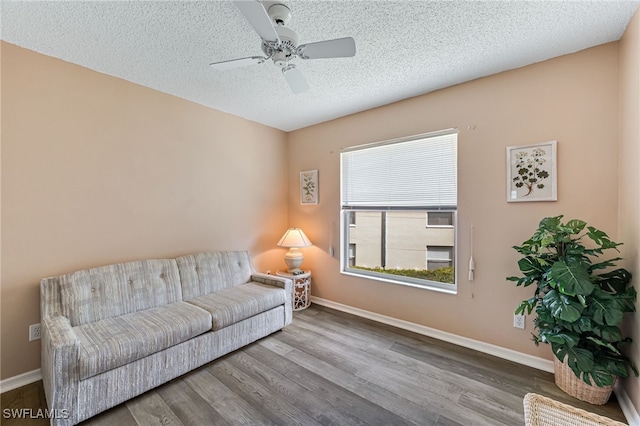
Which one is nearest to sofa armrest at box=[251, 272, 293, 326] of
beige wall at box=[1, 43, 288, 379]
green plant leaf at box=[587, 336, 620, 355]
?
beige wall at box=[1, 43, 288, 379]

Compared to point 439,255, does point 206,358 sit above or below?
below

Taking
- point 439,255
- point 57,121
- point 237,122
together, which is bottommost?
point 439,255

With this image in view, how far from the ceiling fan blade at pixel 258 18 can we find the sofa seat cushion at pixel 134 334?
2.15 metres

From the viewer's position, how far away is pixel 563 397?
6.21ft

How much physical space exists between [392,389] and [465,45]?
266cm

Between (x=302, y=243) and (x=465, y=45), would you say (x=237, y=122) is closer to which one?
(x=302, y=243)

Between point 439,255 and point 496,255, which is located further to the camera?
point 439,255

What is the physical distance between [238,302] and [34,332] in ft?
5.09

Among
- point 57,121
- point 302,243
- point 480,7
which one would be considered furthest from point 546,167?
point 57,121

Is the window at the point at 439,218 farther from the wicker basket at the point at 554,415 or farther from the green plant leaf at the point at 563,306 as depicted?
the wicker basket at the point at 554,415

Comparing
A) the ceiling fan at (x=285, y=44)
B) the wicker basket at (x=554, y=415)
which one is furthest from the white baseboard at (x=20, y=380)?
the wicker basket at (x=554, y=415)

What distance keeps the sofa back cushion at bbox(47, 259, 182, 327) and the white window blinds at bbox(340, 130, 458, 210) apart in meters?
2.25

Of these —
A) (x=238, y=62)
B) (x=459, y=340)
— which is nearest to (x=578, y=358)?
(x=459, y=340)

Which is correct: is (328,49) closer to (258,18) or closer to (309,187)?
(258,18)
